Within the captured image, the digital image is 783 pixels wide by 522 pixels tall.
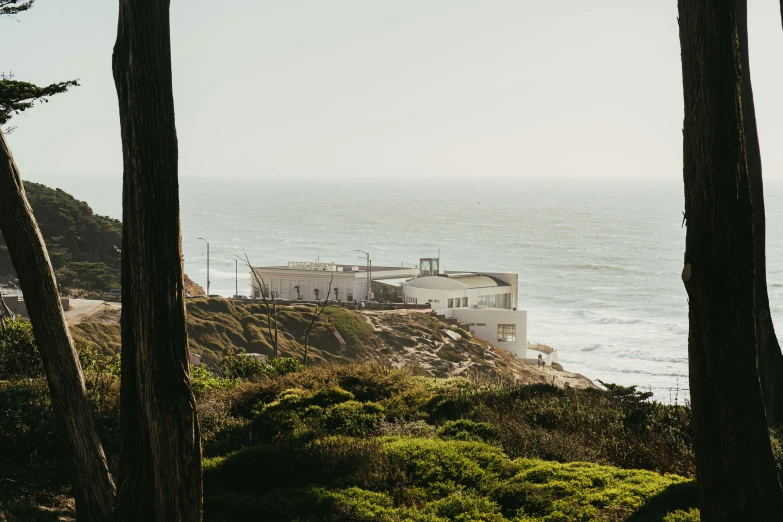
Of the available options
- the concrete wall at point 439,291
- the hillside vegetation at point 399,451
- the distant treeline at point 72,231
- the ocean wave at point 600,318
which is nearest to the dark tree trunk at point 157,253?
the hillside vegetation at point 399,451

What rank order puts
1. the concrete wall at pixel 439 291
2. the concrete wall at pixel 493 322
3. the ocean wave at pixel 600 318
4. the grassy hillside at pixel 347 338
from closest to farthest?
the grassy hillside at pixel 347 338 → the concrete wall at pixel 493 322 → the concrete wall at pixel 439 291 → the ocean wave at pixel 600 318

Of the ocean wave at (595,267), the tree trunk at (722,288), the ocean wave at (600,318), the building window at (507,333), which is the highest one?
the tree trunk at (722,288)

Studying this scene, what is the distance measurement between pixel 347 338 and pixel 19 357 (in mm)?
34370

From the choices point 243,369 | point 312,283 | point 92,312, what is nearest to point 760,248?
point 243,369

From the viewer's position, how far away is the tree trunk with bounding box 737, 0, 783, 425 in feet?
28.1

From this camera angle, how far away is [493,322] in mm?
53312

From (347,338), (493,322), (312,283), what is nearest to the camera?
(347,338)

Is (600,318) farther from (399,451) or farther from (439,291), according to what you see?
(399,451)

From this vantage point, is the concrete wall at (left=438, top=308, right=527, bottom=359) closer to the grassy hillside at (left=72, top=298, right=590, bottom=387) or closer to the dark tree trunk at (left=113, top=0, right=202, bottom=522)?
the grassy hillside at (left=72, top=298, right=590, bottom=387)

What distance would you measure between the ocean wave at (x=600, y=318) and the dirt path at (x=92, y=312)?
38421 mm

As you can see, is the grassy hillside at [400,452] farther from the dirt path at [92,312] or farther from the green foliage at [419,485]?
the dirt path at [92,312]

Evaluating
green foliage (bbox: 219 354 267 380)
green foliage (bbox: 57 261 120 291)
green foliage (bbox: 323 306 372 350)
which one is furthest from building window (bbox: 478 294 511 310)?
green foliage (bbox: 219 354 267 380)

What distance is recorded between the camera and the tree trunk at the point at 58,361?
21.4 feet

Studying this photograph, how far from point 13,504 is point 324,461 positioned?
2735 mm
